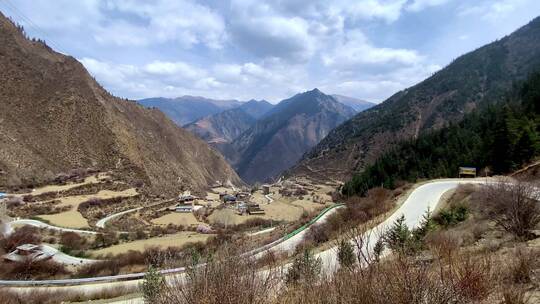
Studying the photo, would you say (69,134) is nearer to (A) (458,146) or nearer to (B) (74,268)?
(B) (74,268)

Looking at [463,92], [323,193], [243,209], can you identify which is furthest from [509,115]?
[463,92]

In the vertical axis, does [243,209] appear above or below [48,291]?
below

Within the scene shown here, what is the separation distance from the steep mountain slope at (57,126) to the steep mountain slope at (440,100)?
210ft

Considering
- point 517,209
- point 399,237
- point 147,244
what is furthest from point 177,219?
point 517,209

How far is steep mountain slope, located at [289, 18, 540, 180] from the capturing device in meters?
127

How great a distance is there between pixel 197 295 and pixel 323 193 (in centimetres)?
8899

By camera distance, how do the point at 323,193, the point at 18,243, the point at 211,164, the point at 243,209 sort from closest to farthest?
the point at 18,243
the point at 243,209
the point at 323,193
the point at 211,164

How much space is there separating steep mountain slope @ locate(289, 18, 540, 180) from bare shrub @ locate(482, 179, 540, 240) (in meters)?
107

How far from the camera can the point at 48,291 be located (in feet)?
56.6

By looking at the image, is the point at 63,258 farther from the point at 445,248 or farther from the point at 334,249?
the point at 445,248

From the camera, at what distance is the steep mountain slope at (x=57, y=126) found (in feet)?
206

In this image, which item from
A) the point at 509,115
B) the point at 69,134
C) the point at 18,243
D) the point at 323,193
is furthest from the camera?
the point at 323,193

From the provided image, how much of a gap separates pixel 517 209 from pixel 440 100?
15052 centimetres

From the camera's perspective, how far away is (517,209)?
10.2 meters
